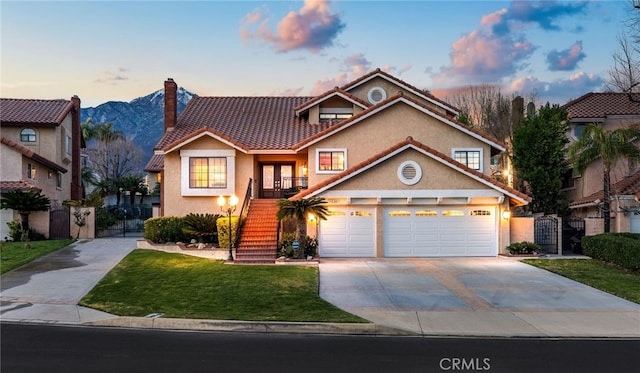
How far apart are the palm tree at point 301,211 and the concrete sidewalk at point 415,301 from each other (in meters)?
1.68

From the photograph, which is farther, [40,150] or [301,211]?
[40,150]

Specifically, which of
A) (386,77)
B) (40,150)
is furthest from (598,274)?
(40,150)

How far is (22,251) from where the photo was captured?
21031 millimetres

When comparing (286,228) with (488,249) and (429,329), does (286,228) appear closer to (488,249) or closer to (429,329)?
(488,249)

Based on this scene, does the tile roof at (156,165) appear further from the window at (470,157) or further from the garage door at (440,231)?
the window at (470,157)

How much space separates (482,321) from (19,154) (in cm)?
2616

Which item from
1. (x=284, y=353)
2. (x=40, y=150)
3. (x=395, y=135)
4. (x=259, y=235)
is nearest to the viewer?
(x=284, y=353)

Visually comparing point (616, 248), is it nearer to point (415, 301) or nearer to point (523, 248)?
point (523, 248)

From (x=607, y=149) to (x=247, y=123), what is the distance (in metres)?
18.8

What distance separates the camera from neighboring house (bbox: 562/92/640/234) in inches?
922

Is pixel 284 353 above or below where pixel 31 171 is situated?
below

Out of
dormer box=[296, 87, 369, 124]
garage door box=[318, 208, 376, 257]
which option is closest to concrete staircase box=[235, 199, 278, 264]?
garage door box=[318, 208, 376, 257]

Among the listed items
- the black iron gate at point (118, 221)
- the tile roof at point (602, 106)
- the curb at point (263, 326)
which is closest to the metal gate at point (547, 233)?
the tile roof at point (602, 106)

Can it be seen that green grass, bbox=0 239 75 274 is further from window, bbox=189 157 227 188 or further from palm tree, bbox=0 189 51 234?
window, bbox=189 157 227 188
